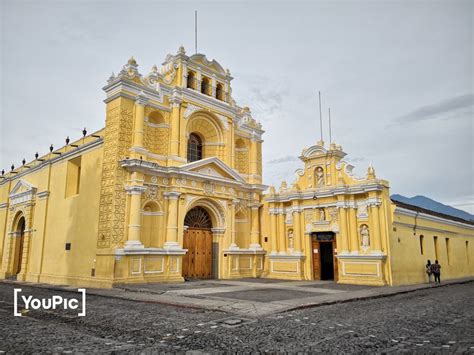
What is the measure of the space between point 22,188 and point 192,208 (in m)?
12.2

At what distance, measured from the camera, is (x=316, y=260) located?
830 inches

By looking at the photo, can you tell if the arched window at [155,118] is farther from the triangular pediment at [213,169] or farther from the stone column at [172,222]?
the stone column at [172,222]

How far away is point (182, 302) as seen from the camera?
1103 cm

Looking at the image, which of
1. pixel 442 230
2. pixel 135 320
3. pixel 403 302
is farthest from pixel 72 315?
pixel 442 230

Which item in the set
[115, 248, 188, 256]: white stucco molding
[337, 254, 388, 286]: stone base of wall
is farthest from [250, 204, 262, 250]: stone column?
[115, 248, 188, 256]: white stucco molding

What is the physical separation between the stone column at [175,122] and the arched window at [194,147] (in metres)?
2.20

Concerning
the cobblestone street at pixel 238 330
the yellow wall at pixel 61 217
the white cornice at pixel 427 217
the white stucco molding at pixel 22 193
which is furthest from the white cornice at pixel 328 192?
the white stucco molding at pixel 22 193

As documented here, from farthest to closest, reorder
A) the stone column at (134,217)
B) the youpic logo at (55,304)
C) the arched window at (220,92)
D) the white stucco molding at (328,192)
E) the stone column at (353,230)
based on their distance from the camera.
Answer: the arched window at (220,92) < the stone column at (353,230) < the white stucco molding at (328,192) < the stone column at (134,217) < the youpic logo at (55,304)

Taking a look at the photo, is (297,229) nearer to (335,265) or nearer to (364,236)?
(335,265)

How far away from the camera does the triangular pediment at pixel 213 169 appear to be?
19720 mm

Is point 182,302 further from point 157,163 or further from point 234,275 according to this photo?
point 234,275

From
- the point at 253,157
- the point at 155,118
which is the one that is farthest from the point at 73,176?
the point at 253,157

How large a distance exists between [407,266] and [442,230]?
6.44 metres

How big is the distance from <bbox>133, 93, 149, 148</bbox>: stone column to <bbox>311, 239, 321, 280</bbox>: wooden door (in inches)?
414
